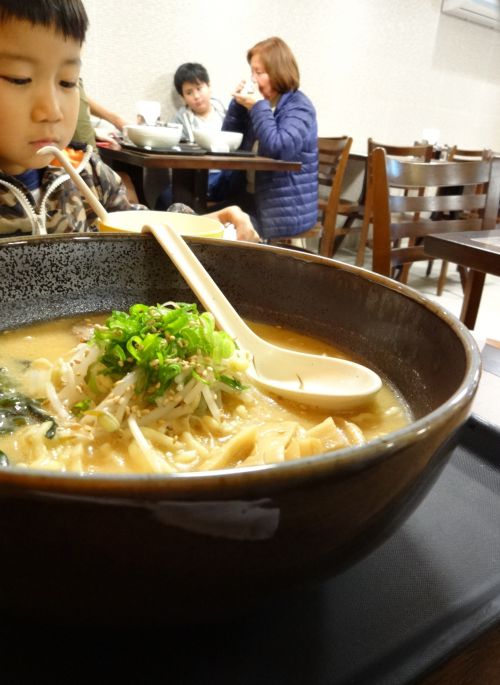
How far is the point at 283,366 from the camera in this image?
2.62ft

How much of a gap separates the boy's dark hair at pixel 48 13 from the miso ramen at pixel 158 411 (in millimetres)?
765

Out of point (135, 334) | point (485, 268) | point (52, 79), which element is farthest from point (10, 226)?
point (485, 268)

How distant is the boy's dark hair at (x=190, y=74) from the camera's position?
496cm

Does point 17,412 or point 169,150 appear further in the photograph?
point 169,150

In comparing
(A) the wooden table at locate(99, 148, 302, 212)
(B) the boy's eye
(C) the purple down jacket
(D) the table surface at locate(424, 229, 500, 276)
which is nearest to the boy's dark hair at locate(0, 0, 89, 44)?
(B) the boy's eye

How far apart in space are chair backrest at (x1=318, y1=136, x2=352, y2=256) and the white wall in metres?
1.37

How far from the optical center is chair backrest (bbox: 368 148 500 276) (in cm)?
238

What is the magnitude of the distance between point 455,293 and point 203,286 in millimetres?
4495

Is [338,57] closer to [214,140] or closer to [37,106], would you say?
[214,140]

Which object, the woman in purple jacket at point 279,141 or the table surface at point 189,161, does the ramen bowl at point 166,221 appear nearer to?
the table surface at point 189,161

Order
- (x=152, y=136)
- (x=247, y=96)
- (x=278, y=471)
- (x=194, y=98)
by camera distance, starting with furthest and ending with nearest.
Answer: (x=194, y=98), (x=247, y=96), (x=152, y=136), (x=278, y=471)

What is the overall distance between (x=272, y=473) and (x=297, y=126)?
12.9 ft

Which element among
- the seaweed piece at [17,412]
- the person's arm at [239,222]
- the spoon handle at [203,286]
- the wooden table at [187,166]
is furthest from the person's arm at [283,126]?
the seaweed piece at [17,412]

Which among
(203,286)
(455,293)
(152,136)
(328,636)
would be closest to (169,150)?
(152,136)
